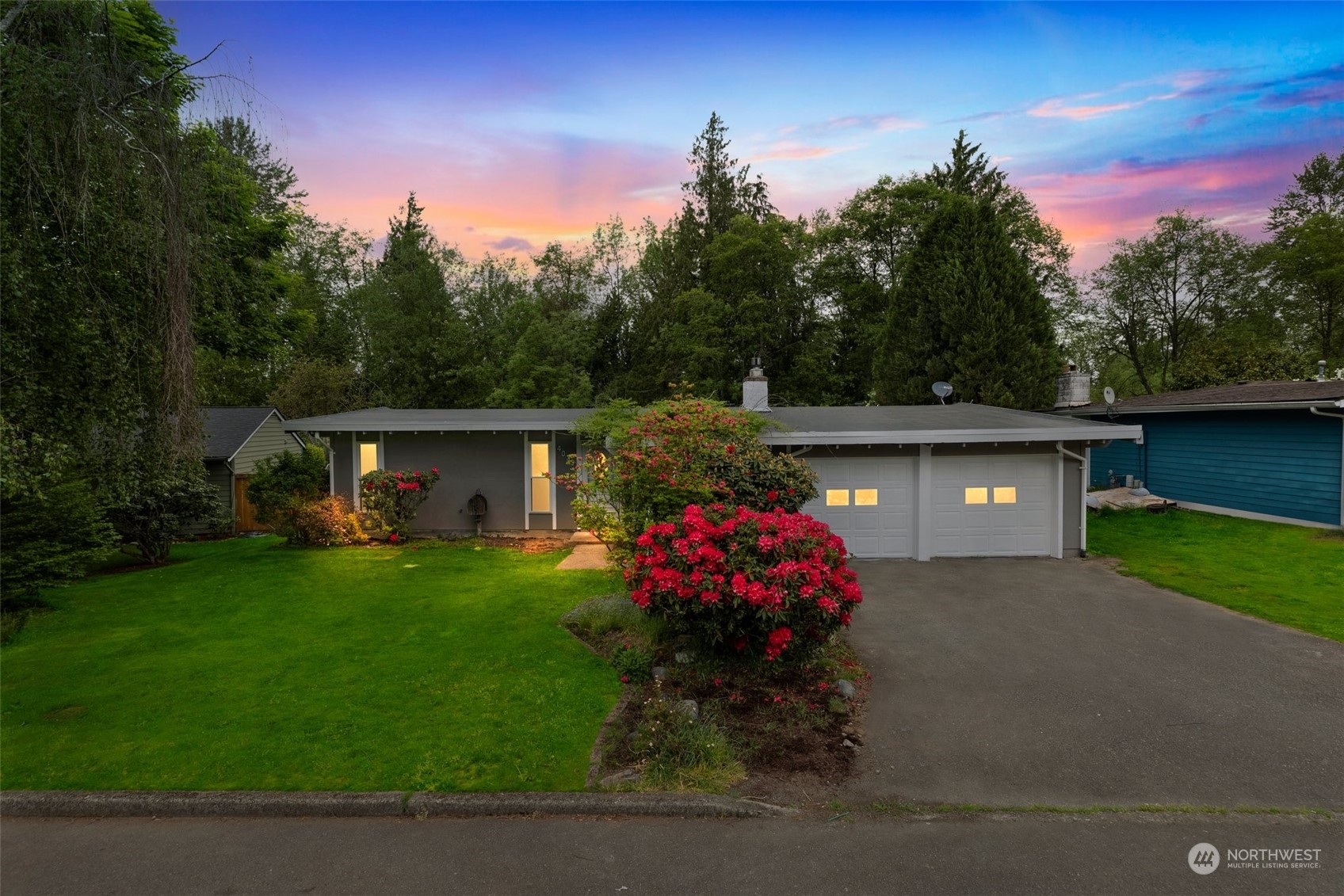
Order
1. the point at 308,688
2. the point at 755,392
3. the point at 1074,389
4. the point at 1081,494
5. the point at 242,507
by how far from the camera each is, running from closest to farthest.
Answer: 1. the point at 308,688
2. the point at 1081,494
3. the point at 755,392
4. the point at 242,507
5. the point at 1074,389

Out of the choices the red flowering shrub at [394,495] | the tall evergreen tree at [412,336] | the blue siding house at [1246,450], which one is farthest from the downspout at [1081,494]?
the tall evergreen tree at [412,336]

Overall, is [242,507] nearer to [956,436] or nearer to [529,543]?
[529,543]

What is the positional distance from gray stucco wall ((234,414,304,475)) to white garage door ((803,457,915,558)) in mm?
15131

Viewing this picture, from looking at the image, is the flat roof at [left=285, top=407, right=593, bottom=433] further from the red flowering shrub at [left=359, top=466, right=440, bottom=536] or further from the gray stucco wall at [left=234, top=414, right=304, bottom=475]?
the gray stucco wall at [left=234, top=414, right=304, bottom=475]

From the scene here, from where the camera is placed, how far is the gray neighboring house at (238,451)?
17.9 m

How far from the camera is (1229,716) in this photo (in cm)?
524

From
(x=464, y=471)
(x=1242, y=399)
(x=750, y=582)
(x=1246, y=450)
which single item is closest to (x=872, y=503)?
(x=750, y=582)

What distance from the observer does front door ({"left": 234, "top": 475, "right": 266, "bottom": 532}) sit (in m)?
18.5

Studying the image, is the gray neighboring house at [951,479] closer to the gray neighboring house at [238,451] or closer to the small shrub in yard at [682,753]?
the small shrub in yard at [682,753]

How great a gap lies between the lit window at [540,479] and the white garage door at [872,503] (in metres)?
5.82

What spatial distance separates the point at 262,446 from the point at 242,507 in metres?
2.38

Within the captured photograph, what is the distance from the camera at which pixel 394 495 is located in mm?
13109

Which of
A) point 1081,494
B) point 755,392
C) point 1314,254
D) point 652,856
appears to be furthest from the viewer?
point 1314,254

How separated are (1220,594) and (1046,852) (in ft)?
25.6
